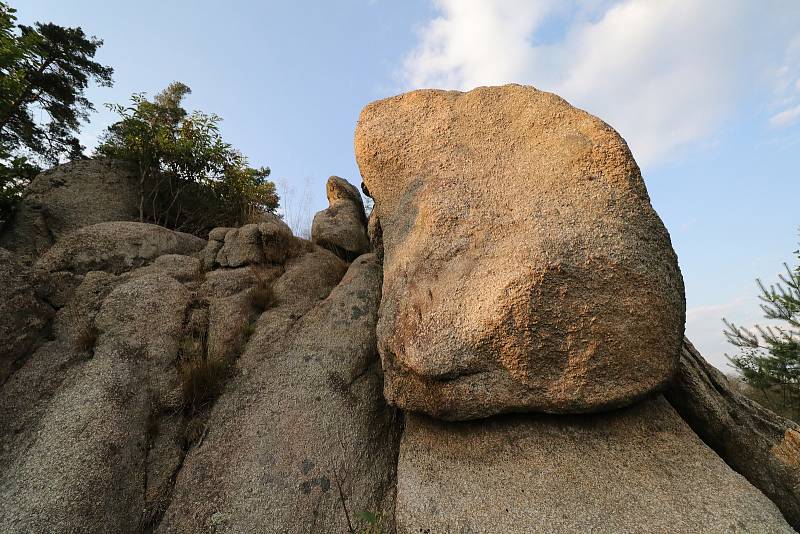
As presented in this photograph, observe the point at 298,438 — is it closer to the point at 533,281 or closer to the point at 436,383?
the point at 436,383

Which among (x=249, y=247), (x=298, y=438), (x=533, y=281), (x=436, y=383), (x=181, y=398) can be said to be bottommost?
(x=298, y=438)

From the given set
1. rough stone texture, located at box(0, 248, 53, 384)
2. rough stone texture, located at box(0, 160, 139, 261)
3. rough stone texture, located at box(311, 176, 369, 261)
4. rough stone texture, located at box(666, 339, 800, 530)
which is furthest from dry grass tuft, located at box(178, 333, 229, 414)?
rough stone texture, located at box(666, 339, 800, 530)

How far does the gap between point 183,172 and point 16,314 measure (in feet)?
19.7

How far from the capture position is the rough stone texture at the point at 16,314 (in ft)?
14.7

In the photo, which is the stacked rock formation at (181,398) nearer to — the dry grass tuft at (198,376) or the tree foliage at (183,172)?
the dry grass tuft at (198,376)

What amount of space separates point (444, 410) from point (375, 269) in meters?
3.64

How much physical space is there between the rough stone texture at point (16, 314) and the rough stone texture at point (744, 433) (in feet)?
23.9

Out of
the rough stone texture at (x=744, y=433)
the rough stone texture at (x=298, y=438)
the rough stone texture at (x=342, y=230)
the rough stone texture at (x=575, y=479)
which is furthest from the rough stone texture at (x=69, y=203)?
the rough stone texture at (x=744, y=433)

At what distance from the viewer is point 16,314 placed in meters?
4.68

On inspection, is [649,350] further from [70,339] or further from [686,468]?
[70,339]

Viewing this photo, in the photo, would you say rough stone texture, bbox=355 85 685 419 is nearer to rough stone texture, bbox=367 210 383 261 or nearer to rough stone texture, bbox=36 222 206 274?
rough stone texture, bbox=367 210 383 261

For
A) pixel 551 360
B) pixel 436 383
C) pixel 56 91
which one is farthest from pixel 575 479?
pixel 56 91

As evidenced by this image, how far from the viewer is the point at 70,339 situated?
16.5 feet

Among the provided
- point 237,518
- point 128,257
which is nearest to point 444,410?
point 237,518
